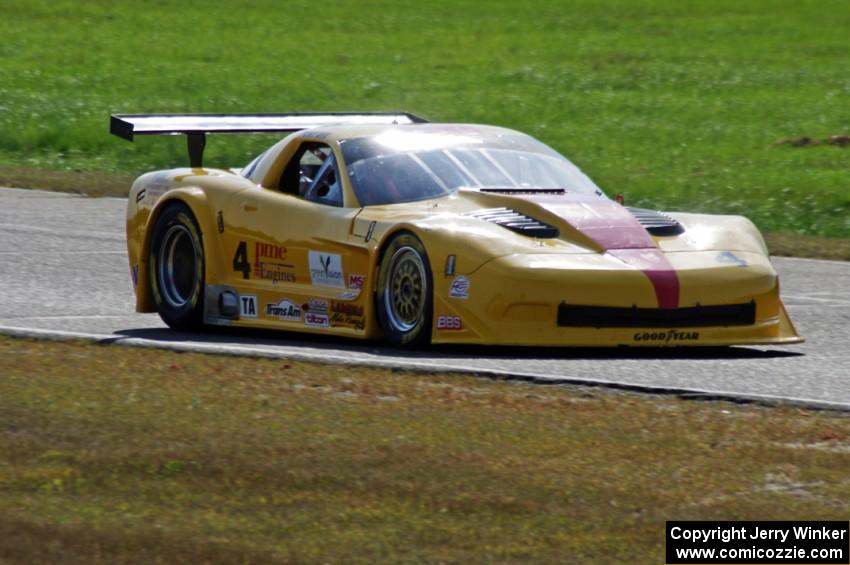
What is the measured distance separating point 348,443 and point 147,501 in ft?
3.41

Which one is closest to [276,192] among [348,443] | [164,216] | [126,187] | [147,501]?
[164,216]

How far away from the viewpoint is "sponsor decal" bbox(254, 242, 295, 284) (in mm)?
10203

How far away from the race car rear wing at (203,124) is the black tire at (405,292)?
2.06 metres

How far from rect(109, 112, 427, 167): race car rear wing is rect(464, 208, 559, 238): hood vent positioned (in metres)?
2.07

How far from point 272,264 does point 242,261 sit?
0.28 meters

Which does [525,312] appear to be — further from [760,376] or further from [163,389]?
[163,389]

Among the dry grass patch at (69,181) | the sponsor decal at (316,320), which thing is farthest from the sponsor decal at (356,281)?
the dry grass patch at (69,181)

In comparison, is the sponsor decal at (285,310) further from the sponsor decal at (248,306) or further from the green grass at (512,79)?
the green grass at (512,79)

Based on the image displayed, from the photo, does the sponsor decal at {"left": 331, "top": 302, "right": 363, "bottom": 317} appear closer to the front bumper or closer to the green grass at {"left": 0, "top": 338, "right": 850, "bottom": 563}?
the front bumper

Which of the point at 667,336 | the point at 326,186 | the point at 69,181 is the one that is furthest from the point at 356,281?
the point at 69,181

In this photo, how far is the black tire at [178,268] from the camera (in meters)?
10.7

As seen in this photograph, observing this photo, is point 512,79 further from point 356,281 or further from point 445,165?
point 356,281

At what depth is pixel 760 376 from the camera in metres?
8.62

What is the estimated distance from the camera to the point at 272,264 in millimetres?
10312
